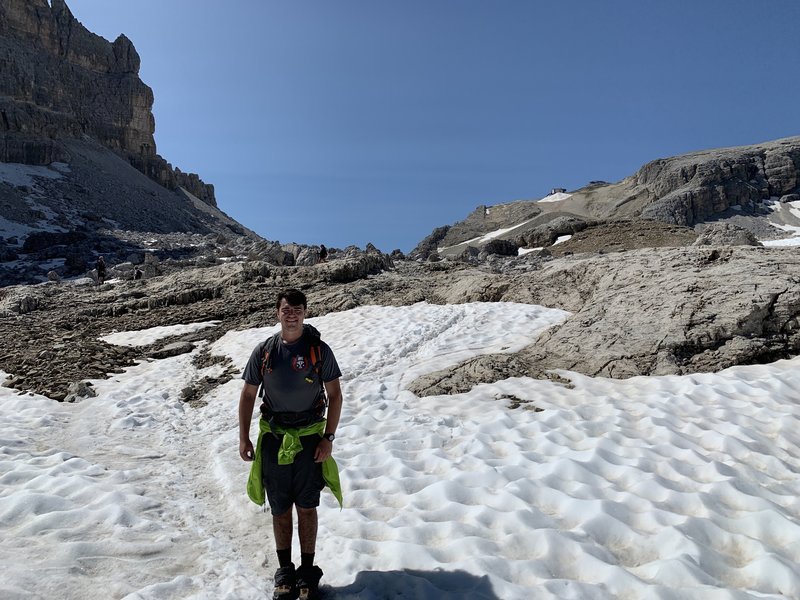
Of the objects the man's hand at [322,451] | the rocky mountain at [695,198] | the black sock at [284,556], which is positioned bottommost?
the black sock at [284,556]

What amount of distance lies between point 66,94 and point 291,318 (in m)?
123

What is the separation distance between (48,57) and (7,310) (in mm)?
105390

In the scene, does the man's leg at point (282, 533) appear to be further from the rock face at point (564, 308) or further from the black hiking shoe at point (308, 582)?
the rock face at point (564, 308)

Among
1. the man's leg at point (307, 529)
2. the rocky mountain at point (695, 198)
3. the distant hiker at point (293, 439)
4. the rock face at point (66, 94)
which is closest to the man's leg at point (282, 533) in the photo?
the distant hiker at point (293, 439)

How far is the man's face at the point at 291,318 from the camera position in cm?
439

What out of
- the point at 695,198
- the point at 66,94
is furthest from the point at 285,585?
the point at 66,94

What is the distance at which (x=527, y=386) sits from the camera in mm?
8602

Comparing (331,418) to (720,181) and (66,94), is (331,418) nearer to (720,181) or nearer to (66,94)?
(720,181)

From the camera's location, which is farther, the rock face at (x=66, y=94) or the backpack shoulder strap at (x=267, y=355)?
the rock face at (x=66, y=94)

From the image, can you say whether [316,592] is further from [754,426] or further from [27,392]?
[27,392]

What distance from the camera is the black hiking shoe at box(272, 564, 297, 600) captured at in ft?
13.5

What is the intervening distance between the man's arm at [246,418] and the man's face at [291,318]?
60 cm

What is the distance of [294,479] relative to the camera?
435 cm

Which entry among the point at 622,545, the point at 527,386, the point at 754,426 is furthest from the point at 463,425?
the point at 754,426
